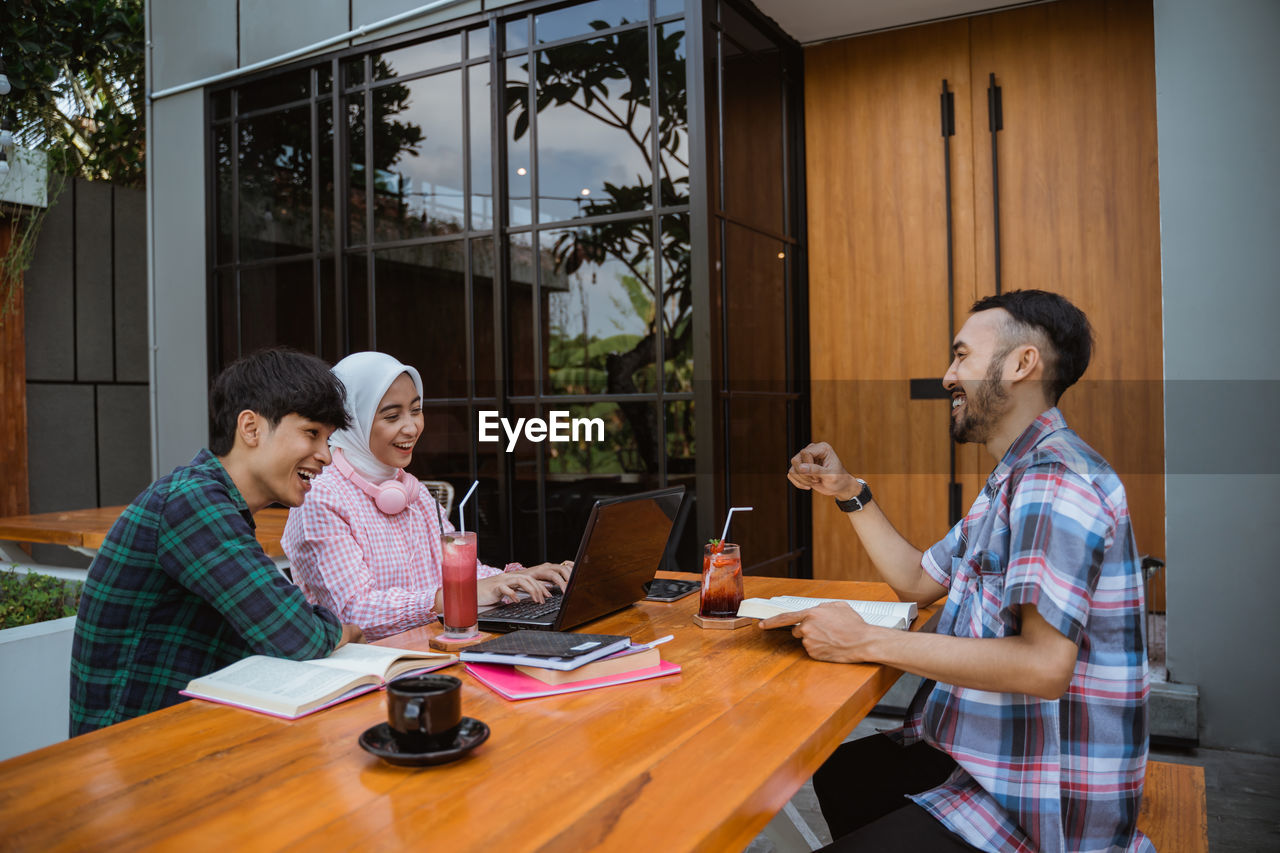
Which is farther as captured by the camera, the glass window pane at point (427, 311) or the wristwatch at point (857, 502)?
the glass window pane at point (427, 311)

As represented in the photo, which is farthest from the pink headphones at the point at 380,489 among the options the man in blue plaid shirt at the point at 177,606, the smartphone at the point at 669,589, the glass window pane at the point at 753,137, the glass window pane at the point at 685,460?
the glass window pane at the point at 753,137

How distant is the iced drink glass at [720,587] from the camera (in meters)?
1.80

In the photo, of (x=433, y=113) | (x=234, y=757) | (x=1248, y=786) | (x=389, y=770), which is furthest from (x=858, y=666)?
(x=433, y=113)

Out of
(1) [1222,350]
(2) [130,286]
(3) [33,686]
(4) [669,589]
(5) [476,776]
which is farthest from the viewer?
(2) [130,286]

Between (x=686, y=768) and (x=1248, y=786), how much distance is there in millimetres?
2824

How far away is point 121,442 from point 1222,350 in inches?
318

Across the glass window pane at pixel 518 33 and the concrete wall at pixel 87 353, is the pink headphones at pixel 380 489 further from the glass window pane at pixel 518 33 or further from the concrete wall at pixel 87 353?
the concrete wall at pixel 87 353

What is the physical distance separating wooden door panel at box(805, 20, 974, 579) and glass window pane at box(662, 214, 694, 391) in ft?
2.93

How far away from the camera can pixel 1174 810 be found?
69.7 inches

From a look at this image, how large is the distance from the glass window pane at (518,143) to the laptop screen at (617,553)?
2.79 m

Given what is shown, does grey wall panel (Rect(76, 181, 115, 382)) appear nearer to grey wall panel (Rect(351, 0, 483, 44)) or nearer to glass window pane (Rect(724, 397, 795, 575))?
grey wall panel (Rect(351, 0, 483, 44))

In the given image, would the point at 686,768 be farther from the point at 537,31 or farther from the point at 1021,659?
the point at 537,31

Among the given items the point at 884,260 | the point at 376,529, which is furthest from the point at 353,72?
the point at 376,529

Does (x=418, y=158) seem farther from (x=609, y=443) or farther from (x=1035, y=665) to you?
(x=1035, y=665)
